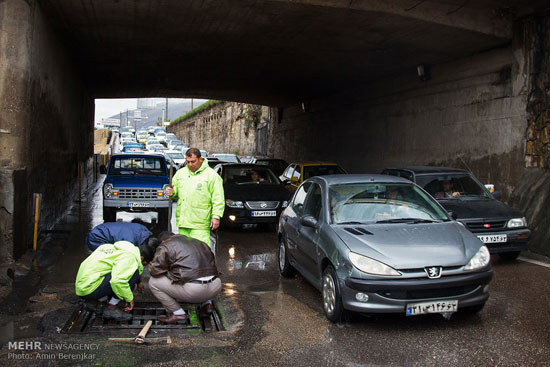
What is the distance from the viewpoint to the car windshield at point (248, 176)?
13.0 meters

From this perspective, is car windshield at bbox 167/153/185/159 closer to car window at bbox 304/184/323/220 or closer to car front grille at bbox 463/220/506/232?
car front grille at bbox 463/220/506/232

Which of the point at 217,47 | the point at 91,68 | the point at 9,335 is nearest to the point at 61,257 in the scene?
the point at 9,335

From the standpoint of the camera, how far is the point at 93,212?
50.7ft

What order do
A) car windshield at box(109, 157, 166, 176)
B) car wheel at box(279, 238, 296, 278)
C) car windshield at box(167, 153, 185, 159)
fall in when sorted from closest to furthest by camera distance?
1. car wheel at box(279, 238, 296, 278)
2. car windshield at box(109, 157, 166, 176)
3. car windshield at box(167, 153, 185, 159)

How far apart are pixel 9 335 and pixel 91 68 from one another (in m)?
15.2

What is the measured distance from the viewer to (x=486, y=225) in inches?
315

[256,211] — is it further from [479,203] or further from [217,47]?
[217,47]

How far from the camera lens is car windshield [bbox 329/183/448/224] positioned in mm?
5949

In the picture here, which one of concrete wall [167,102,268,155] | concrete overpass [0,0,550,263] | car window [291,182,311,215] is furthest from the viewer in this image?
concrete wall [167,102,268,155]

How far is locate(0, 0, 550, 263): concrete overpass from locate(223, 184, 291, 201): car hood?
156 inches

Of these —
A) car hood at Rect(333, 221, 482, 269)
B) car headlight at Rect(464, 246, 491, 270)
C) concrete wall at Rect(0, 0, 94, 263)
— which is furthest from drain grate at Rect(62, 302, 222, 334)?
concrete wall at Rect(0, 0, 94, 263)

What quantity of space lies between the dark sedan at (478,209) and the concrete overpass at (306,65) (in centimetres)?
368

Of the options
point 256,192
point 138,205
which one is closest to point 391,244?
point 256,192

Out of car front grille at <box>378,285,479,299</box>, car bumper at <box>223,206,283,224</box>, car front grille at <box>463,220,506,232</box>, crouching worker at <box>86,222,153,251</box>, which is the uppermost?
crouching worker at <box>86,222,153,251</box>
